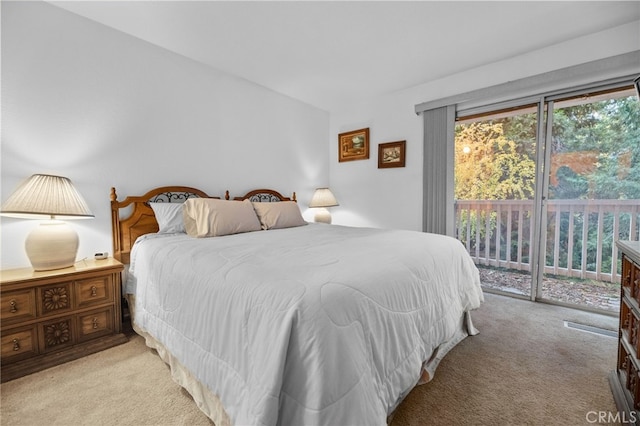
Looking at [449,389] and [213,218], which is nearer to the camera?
[449,389]

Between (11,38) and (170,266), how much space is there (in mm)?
2003

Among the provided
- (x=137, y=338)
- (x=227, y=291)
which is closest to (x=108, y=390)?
(x=137, y=338)

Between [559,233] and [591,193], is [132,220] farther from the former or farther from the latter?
[559,233]

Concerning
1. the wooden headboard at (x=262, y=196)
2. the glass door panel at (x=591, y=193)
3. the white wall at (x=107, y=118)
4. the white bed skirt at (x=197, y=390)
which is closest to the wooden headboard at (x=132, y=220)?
the white wall at (x=107, y=118)

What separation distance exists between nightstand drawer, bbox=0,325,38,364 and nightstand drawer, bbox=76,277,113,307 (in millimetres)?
267

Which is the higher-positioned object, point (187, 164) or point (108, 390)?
point (187, 164)

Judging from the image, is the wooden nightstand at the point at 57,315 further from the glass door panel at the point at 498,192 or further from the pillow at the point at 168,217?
the glass door panel at the point at 498,192

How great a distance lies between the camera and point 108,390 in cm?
148

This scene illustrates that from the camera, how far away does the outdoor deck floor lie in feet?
8.84

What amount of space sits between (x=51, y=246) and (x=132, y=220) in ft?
2.03

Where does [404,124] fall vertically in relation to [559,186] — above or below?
above

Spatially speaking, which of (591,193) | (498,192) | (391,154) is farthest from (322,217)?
(591,193)

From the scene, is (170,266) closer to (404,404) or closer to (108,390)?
(108,390)

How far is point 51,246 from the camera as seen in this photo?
1796mm
